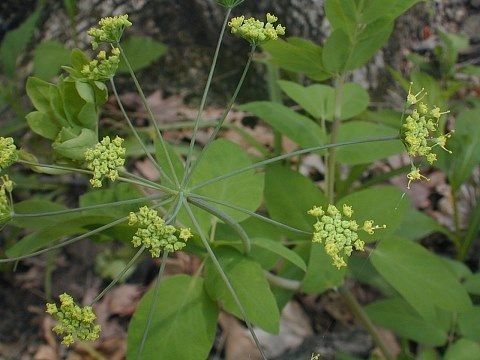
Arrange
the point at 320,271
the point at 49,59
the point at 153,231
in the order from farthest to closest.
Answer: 1. the point at 49,59
2. the point at 320,271
3. the point at 153,231

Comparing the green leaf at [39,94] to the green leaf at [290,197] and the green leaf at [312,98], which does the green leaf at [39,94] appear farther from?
the green leaf at [312,98]

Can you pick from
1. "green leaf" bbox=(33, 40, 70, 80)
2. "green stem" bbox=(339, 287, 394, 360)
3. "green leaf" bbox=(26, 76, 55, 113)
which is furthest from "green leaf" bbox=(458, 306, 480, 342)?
"green leaf" bbox=(33, 40, 70, 80)

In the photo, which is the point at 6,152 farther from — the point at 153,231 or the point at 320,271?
the point at 320,271

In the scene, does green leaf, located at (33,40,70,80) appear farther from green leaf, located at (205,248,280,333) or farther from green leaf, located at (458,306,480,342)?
green leaf, located at (458,306,480,342)

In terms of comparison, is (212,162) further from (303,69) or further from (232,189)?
(303,69)

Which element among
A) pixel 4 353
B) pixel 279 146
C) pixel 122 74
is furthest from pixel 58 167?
pixel 122 74

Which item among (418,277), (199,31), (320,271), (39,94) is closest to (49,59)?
(199,31)
